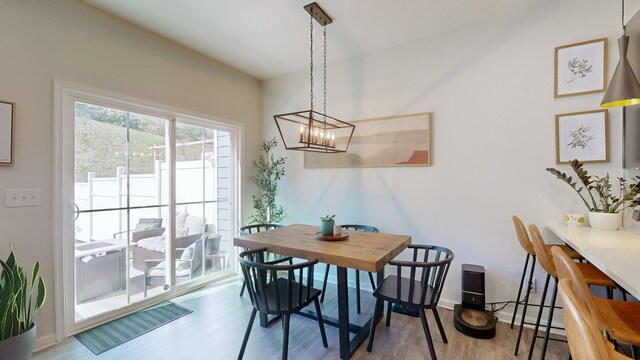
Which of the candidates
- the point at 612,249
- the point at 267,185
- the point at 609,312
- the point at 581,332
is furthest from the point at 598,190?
the point at 267,185

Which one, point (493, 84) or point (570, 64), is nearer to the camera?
point (570, 64)

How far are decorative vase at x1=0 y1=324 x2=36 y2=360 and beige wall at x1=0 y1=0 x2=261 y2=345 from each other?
47cm

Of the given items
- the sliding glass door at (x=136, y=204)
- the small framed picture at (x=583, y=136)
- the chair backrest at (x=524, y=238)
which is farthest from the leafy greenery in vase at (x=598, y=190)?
the sliding glass door at (x=136, y=204)

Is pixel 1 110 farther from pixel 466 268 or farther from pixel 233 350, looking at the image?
pixel 466 268

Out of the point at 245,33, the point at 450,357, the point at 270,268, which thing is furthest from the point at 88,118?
the point at 450,357

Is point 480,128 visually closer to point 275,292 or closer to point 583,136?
point 583,136

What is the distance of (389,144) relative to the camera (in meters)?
3.12

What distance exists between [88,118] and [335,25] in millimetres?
2447

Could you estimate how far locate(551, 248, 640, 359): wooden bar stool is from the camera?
1.12 m

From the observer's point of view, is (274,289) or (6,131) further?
(6,131)

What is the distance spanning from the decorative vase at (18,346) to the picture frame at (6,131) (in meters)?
1.19

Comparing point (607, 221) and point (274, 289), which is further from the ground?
point (607, 221)

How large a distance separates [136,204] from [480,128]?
3.51 m

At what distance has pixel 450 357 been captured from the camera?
78.2 inches
